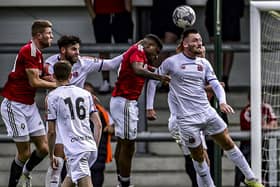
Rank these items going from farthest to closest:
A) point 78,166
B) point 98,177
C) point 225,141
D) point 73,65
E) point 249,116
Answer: point 249,116 → point 98,177 → point 73,65 → point 225,141 → point 78,166

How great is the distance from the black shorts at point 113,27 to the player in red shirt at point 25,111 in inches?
94.3

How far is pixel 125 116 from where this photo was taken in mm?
16422

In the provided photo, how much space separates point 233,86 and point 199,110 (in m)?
3.65

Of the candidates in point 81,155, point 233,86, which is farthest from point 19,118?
point 233,86

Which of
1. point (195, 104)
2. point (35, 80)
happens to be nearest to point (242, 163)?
point (195, 104)

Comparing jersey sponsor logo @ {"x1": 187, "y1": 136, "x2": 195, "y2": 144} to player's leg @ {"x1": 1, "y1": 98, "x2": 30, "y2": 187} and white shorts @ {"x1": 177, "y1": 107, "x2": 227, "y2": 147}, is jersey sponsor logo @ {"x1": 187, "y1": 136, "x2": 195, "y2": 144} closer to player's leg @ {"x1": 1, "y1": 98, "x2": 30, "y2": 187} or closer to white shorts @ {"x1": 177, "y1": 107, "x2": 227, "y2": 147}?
white shorts @ {"x1": 177, "y1": 107, "x2": 227, "y2": 147}

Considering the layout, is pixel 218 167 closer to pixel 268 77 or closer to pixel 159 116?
pixel 268 77

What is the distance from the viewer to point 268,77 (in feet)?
55.7

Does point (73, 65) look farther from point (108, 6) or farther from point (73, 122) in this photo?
point (108, 6)

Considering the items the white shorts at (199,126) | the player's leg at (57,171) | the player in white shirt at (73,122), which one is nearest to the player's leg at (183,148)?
the white shorts at (199,126)

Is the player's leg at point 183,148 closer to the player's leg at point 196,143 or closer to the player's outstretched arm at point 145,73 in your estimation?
the player's leg at point 196,143

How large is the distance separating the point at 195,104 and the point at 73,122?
1.89 meters

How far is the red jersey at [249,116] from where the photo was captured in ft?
54.7

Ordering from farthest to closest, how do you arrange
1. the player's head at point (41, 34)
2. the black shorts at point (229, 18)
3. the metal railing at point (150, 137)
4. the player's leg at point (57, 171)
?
the black shorts at point (229, 18) < the metal railing at point (150, 137) < the player's head at point (41, 34) < the player's leg at point (57, 171)
